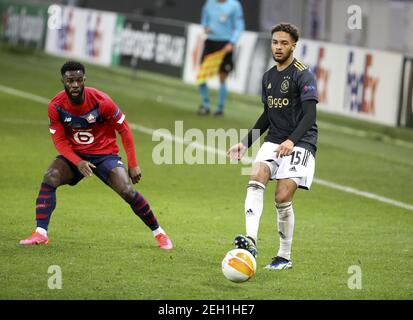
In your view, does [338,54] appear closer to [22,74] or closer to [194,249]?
[22,74]

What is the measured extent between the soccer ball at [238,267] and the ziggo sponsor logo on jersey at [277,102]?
1.52 m

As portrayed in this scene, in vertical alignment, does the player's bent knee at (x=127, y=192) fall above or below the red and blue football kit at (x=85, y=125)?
below

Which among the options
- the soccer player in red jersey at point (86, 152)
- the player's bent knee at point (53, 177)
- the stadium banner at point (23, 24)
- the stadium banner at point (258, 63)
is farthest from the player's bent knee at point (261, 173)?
the stadium banner at point (23, 24)

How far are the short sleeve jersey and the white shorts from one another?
0.09 meters

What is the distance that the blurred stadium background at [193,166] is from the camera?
30.5 feet

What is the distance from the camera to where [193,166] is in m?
16.3

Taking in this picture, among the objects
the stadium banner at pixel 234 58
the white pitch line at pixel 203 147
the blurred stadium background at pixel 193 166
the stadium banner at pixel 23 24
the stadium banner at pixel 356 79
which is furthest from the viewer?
the stadium banner at pixel 23 24

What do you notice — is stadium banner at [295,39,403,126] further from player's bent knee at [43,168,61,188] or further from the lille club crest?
player's bent knee at [43,168,61,188]

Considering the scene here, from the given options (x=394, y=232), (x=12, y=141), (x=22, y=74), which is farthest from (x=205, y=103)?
(x=394, y=232)

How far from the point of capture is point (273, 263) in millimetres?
9688

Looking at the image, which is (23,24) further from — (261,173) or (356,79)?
(261,173)

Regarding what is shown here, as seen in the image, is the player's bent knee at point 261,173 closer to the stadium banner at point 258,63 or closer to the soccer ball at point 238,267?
the soccer ball at point 238,267

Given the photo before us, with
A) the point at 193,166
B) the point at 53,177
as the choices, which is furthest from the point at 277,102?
the point at 193,166

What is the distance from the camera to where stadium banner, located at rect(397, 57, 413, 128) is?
1977 cm
